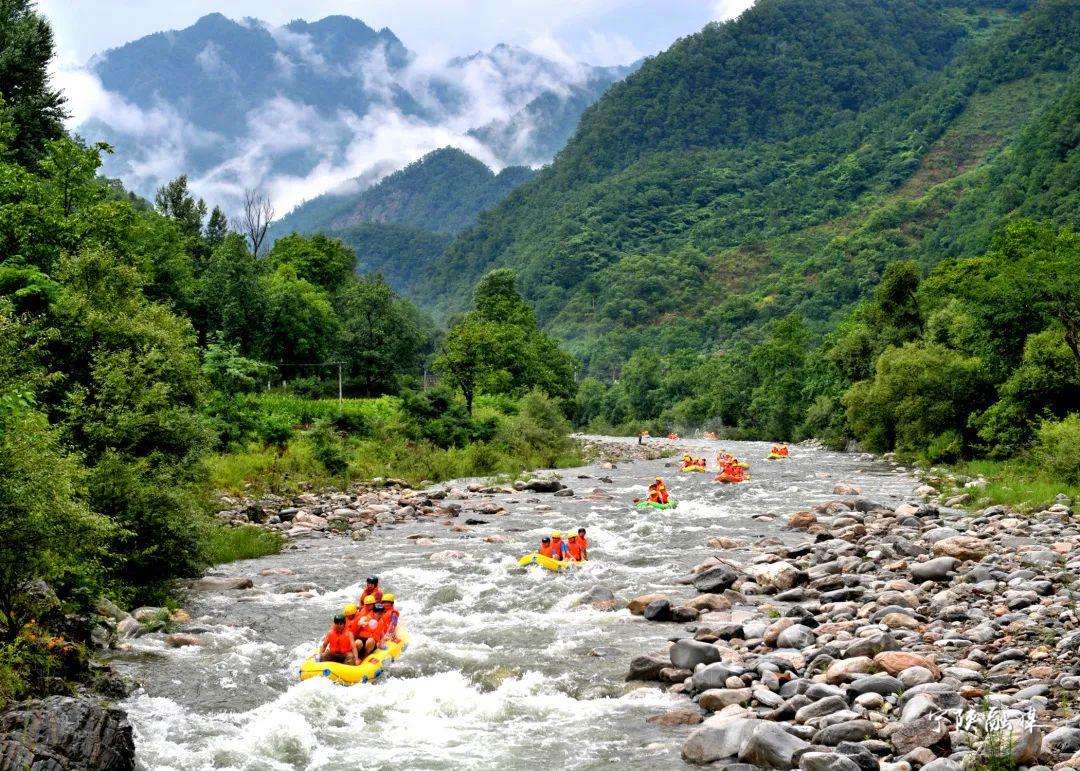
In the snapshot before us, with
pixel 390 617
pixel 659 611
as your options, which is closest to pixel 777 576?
pixel 659 611

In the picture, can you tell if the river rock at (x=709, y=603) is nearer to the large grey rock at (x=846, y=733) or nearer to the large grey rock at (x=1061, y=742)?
the large grey rock at (x=846, y=733)

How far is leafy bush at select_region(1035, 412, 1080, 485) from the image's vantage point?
24.6 m

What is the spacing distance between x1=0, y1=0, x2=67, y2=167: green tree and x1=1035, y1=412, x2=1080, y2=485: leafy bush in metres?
37.9

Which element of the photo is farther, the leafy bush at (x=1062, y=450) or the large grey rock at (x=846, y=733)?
the leafy bush at (x=1062, y=450)

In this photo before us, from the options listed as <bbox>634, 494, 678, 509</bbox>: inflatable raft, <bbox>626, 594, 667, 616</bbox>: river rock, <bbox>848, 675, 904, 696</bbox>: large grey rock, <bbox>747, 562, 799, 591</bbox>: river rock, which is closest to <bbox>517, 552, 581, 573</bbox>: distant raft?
<bbox>626, 594, 667, 616</bbox>: river rock

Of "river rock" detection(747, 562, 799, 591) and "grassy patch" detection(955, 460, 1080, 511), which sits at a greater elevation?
"grassy patch" detection(955, 460, 1080, 511)

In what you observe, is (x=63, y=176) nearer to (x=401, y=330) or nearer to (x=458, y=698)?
(x=458, y=698)

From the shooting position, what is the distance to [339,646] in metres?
12.6

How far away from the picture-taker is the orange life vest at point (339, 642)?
41.3 ft

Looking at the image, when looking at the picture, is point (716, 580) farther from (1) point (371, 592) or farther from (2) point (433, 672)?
(1) point (371, 592)

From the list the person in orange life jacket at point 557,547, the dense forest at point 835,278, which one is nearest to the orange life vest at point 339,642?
the person in orange life jacket at point 557,547

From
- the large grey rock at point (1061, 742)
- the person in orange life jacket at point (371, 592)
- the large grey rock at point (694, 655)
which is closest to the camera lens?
the large grey rock at point (1061, 742)

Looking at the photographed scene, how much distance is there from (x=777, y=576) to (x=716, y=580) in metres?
1.19

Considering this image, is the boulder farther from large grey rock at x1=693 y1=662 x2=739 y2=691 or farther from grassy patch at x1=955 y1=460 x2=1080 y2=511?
grassy patch at x1=955 y1=460 x2=1080 y2=511
